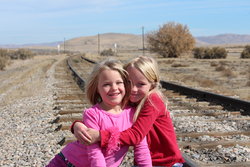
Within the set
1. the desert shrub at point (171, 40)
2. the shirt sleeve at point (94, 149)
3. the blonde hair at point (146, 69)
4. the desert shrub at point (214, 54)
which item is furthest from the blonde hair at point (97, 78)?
the desert shrub at point (171, 40)

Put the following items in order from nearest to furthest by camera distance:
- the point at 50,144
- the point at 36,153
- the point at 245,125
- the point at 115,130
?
the point at 115,130
the point at 36,153
the point at 50,144
the point at 245,125

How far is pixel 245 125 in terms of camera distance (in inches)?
263

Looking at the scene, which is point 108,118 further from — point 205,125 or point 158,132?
point 205,125

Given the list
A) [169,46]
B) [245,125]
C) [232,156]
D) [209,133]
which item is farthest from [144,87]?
[169,46]

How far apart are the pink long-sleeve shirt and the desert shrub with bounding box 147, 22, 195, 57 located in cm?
4671

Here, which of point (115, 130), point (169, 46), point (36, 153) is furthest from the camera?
point (169, 46)

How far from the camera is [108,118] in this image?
2.81 metres

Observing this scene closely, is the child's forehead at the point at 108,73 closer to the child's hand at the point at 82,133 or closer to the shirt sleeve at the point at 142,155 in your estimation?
the child's hand at the point at 82,133

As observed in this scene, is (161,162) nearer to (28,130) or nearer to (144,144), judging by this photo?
(144,144)

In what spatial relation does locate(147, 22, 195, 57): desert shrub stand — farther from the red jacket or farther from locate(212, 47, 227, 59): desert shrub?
the red jacket

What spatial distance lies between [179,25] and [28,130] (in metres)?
46.5

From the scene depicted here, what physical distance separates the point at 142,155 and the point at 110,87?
1.77 feet

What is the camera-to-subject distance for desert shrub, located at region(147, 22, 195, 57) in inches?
1949

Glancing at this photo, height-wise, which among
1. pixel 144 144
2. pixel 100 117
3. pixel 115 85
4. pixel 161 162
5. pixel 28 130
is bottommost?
pixel 28 130
